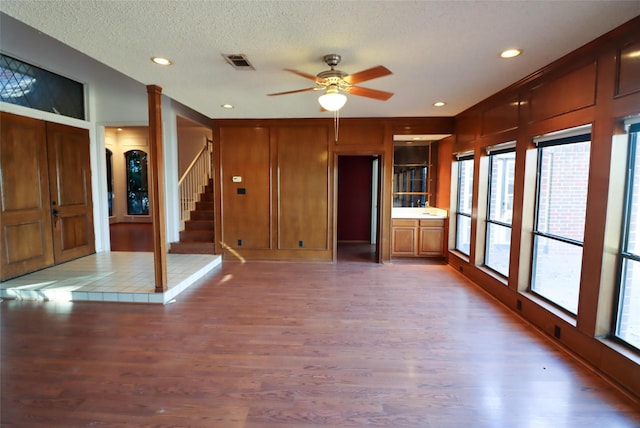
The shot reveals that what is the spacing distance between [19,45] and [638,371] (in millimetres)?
7421

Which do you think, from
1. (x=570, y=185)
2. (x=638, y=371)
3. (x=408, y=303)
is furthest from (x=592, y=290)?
(x=408, y=303)

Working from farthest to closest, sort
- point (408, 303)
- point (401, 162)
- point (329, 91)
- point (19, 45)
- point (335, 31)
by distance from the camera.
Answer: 1. point (401, 162)
2. point (19, 45)
3. point (408, 303)
4. point (329, 91)
5. point (335, 31)

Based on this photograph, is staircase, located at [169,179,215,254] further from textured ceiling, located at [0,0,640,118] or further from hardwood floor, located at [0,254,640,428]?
textured ceiling, located at [0,0,640,118]

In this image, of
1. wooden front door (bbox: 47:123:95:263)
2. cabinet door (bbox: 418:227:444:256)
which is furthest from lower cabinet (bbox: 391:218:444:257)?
wooden front door (bbox: 47:123:95:263)

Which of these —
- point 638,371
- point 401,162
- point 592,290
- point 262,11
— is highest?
point 262,11

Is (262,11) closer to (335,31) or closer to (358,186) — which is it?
(335,31)

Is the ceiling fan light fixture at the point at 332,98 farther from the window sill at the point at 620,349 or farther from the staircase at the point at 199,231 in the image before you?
the staircase at the point at 199,231

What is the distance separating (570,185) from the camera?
2986 mm

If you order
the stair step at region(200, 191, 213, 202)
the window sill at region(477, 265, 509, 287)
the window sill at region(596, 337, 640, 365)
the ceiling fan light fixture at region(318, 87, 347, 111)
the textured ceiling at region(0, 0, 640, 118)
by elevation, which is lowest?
the window sill at region(596, 337, 640, 365)

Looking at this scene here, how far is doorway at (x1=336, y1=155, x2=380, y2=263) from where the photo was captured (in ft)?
25.1

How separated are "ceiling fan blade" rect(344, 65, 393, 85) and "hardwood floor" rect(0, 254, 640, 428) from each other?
2.38 meters

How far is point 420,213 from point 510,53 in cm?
394

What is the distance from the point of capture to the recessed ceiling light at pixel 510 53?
269 centimetres

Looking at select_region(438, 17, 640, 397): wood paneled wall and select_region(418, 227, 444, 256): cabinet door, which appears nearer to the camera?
select_region(438, 17, 640, 397): wood paneled wall
